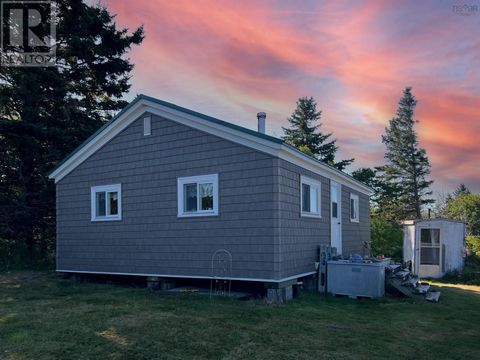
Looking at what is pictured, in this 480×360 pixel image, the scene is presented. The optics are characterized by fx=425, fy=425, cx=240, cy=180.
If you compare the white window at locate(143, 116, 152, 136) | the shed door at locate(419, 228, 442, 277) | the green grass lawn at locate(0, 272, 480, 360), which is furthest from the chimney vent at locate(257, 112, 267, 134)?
the shed door at locate(419, 228, 442, 277)

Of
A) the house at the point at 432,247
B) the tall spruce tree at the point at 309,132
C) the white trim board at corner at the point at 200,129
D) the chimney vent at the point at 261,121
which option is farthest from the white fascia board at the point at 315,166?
the tall spruce tree at the point at 309,132

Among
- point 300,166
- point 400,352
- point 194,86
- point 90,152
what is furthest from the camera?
point 194,86

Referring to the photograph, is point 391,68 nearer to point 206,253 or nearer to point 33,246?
point 206,253

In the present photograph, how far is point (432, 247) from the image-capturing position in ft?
58.9

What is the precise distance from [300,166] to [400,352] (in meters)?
5.50

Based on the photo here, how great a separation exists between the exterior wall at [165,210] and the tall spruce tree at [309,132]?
97.4 ft

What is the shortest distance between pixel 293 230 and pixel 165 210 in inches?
131

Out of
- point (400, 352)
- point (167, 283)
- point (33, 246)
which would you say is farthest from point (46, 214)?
point (400, 352)

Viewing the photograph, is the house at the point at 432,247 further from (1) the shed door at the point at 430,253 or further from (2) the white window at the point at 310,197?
(2) the white window at the point at 310,197

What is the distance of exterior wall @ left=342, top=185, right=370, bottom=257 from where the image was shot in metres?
14.5

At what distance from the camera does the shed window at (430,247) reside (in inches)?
702

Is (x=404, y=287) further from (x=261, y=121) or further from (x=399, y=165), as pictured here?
(x=399, y=165)

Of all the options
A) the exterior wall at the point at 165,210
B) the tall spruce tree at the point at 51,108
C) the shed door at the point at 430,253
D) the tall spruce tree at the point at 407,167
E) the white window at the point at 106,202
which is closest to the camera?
the exterior wall at the point at 165,210

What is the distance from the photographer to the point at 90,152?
12750mm
